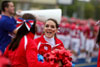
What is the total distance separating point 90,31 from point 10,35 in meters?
7.66

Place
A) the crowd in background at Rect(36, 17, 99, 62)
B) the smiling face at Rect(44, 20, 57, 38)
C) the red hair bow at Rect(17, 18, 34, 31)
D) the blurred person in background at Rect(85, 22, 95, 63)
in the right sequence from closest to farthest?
the red hair bow at Rect(17, 18, 34, 31)
the smiling face at Rect(44, 20, 57, 38)
the crowd in background at Rect(36, 17, 99, 62)
the blurred person in background at Rect(85, 22, 95, 63)

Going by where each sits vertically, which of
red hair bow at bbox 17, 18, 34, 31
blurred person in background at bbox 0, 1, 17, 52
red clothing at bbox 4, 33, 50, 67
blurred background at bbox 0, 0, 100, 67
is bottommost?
blurred background at bbox 0, 0, 100, 67

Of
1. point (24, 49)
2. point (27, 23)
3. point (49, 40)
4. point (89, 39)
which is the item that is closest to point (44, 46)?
point (49, 40)

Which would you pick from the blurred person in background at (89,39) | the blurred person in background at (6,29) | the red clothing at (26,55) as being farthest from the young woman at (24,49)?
the blurred person in background at (89,39)

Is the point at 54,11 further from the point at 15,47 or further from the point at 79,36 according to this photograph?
the point at 79,36

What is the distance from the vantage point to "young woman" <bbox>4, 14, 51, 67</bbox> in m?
2.54

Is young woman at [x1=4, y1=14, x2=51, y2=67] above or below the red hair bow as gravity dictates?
below

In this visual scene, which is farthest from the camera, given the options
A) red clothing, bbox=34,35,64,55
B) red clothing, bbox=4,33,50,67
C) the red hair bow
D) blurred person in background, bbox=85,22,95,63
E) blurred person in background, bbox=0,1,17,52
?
blurred person in background, bbox=85,22,95,63

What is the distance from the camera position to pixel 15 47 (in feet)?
8.87

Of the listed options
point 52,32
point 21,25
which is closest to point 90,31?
point 52,32

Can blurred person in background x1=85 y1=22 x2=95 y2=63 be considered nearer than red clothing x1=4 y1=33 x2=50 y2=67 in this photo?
No

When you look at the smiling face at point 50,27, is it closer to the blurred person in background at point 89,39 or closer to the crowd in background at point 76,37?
the crowd in background at point 76,37

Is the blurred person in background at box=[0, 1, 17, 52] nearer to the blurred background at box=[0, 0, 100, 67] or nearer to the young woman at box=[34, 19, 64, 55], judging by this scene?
the young woman at box=[34, 19, 64, 55]

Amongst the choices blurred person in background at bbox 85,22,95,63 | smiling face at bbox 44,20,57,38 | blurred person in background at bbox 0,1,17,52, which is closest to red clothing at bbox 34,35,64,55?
smiling face at bbox 44,20,57,38
